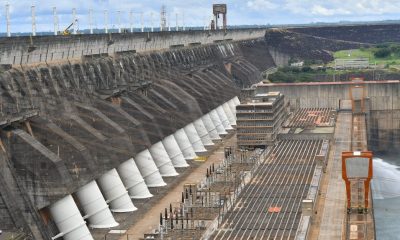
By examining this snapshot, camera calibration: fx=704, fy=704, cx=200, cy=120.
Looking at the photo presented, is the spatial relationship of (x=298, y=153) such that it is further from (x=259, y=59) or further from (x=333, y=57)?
(x=333, y=57)

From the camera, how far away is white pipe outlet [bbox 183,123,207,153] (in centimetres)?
8381

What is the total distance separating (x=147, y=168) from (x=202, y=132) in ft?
74.9

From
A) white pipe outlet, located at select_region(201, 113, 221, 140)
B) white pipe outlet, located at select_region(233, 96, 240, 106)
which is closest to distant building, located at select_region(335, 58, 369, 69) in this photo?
white pipe outlet, located at select_region(233, 96, 240, 106)

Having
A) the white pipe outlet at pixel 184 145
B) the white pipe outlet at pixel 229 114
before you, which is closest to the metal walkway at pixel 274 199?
the white pipe outlet at pixel 184 145

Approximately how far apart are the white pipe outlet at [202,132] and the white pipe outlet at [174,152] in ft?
37.5

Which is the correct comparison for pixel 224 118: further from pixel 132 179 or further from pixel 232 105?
pixel 132 179

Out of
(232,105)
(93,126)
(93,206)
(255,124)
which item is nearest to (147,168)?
(93,126)

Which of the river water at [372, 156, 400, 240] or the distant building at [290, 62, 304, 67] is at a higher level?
the distant building at [290, 62, 304, 67]

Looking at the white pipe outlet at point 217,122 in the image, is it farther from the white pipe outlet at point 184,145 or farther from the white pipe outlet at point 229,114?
the white pipe outlet at point 184,145

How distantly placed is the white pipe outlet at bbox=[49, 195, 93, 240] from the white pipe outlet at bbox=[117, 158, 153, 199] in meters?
12.7

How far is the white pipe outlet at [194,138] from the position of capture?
83.8 m

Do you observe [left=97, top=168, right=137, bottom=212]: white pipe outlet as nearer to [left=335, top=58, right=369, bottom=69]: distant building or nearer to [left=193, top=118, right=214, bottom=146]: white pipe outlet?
[left=193, top=118, right=214, bottom=146]: white pipe outlet

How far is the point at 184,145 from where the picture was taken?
79750 mm

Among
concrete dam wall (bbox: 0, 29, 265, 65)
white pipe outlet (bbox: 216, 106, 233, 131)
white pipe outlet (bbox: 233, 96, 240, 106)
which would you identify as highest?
concrete dam wall (bbox: 0, 29, 265, 65)
